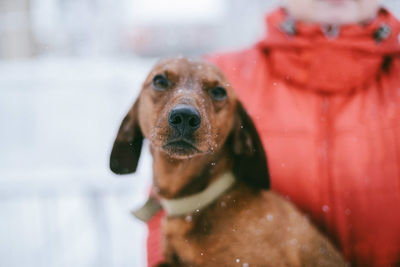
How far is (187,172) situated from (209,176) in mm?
100

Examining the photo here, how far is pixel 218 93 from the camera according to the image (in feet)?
5.77

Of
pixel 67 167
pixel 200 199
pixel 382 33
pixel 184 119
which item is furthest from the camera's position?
pixel 67 167

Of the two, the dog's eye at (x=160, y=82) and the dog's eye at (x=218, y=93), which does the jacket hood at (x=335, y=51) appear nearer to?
the dog's eye at (x=218, y=93)

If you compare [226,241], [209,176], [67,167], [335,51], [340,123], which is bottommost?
[67,167]

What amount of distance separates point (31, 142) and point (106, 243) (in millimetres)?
1539

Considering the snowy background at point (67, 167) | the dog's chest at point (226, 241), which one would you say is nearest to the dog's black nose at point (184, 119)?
the dog's chest at point (226, 241)

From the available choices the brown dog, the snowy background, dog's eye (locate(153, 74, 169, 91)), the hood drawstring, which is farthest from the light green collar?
the snowy background

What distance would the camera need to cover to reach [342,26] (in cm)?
181

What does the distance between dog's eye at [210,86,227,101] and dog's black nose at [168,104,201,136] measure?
0.96ft

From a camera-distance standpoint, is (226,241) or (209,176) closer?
(226,241)

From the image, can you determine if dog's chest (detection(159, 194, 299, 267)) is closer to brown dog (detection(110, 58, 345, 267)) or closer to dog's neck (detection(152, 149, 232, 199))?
brown dog (detection(110, 58, 345, 267))

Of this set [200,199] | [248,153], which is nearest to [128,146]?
[200,199]

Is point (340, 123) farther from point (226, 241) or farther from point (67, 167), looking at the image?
point (67, 167)

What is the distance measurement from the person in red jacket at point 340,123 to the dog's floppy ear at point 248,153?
0.15 m
